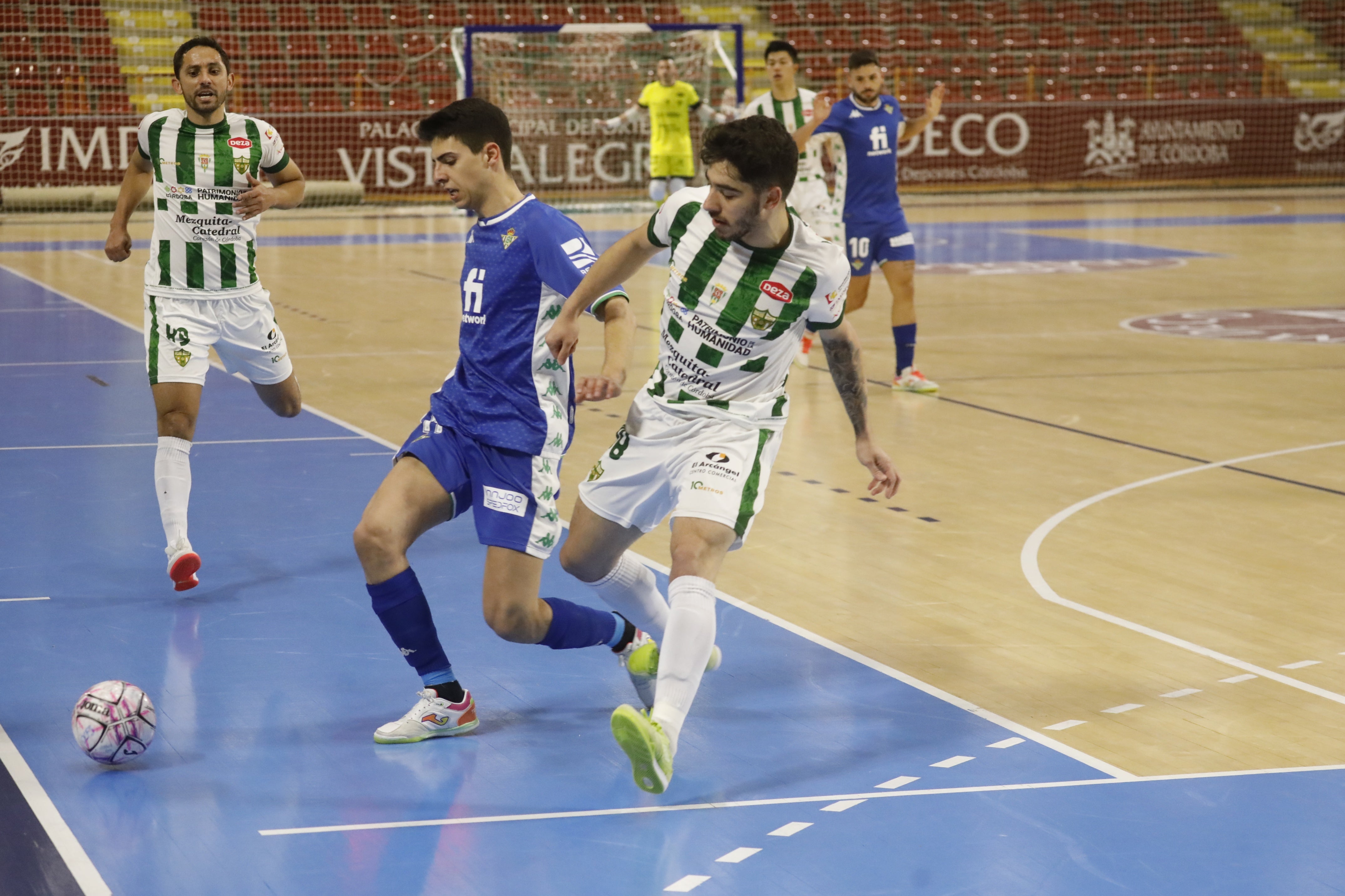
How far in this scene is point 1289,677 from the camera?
513cm

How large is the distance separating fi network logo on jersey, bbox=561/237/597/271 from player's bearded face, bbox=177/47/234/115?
2427mm

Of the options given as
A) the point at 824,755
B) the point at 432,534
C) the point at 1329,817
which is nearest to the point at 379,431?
the point at 432,534

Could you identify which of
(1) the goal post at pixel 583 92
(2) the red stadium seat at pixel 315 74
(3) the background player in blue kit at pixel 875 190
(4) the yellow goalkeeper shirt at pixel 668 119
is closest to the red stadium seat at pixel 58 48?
(2) the red stadium seat at pixel 315 74

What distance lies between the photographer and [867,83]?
423 inches

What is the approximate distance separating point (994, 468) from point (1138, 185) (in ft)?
75.7

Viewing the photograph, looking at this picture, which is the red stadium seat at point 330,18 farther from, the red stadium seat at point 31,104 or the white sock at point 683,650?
the white sock at point 683,650

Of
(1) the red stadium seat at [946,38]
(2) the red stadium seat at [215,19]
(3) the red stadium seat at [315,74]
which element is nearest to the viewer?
(3) the red stadium seat at [315,74]

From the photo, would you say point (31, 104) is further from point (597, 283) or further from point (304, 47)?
point (597, 283)

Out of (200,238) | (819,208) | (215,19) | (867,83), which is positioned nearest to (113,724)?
(200,238)

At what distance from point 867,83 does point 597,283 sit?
684cm

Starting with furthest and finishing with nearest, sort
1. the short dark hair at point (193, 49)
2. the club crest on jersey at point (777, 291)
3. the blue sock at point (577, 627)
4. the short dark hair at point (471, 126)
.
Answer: the short dark hair at point (193, 49), the blue sock at point (577, 627), the short dark hair at point (471, 126), the club crest on jersey at point (777, 291)

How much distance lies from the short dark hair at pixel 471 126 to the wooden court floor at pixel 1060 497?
1.93m

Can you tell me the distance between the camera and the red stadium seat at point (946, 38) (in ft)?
101

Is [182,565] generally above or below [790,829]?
above
